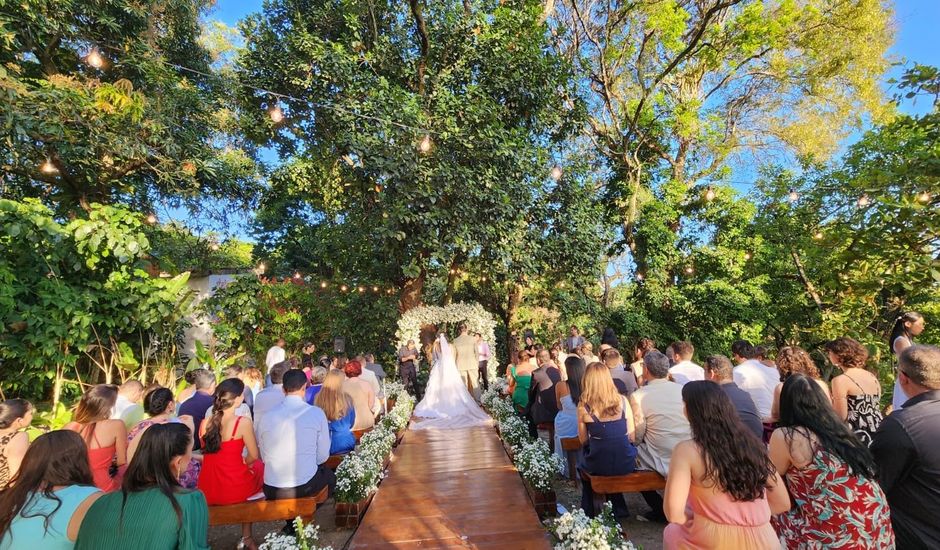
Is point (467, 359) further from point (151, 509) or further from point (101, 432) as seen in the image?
point (151, 509)

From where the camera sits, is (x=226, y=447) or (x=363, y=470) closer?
(x=226, y=447)

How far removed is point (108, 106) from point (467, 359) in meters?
8.84

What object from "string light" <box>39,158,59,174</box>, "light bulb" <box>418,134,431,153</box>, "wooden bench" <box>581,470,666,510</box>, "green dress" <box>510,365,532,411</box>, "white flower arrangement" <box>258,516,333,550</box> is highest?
"string light" <box>39,158,59,174</box>

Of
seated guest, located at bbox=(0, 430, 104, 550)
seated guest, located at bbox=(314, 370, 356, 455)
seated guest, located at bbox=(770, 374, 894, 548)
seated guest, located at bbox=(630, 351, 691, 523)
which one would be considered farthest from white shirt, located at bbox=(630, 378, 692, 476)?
seated guest, located at bbox=(0, 430, 104, 550)

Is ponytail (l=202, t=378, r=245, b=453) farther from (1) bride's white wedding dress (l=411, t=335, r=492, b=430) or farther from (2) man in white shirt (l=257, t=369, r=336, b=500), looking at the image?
(1) bride's white wedding dress (l=411, t=335, r=492, b=430)

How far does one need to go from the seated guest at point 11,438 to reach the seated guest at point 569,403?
14.6 ft

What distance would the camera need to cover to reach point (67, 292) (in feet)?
23.7

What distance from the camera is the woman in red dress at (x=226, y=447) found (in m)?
3.58

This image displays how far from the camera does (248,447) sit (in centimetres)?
368

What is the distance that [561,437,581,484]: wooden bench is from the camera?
514cm

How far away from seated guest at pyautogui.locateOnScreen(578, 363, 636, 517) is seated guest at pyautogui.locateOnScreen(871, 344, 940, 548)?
72.2 inches

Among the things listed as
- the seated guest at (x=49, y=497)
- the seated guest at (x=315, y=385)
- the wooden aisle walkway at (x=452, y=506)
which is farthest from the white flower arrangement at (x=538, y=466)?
the seated guest at (x=49, y=497)

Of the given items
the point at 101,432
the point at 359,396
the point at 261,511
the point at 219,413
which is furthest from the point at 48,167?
the point at 261,511

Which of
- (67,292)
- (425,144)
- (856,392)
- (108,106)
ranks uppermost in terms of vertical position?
(108,106)
